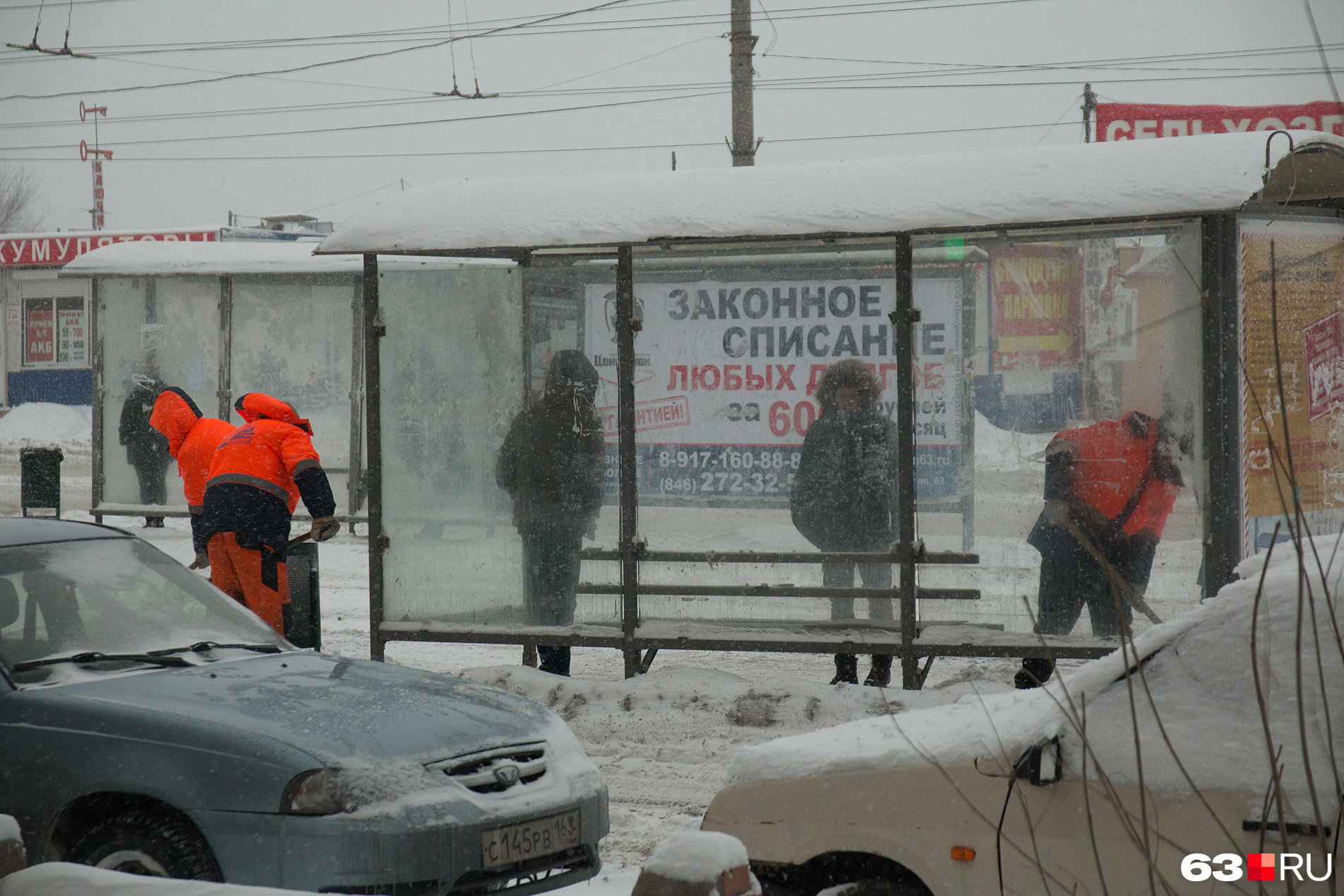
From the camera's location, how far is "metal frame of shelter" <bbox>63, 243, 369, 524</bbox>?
43.8ft

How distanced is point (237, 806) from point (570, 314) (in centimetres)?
Answer: 437

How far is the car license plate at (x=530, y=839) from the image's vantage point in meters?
3.49

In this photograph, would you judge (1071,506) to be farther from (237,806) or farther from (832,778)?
(237,806)

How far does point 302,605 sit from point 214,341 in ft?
28.6

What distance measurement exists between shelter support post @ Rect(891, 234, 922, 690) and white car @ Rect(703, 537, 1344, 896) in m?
3.13

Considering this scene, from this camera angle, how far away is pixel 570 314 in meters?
7.23

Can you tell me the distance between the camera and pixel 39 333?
25297 millimetres

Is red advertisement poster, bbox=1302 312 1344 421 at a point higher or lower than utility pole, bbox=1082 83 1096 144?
lower

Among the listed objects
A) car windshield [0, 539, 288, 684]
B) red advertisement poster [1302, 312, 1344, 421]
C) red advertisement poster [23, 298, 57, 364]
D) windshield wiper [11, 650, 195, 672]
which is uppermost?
red advertisement poster [23, 298, 57, 364]

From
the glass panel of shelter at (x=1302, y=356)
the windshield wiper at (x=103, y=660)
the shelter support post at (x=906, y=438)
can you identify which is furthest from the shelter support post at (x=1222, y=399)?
the windshield wiper at (x=103, y=660)

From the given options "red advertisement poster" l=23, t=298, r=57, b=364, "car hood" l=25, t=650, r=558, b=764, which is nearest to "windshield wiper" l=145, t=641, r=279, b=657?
"car hood" l=25, t=650, r=558, b=764

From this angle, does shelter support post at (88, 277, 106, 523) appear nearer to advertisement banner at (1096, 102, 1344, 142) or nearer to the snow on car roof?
the snow on car roof

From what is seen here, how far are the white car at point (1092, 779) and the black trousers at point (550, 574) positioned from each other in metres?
3.86
